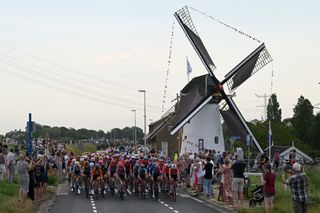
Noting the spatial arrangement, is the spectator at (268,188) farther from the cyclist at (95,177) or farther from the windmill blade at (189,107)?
the windmill blade at (189,107)

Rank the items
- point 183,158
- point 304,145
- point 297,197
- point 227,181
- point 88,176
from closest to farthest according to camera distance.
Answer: point 297,197 < point 227,181 < point 88,176 < point 183,158 < point 304,145

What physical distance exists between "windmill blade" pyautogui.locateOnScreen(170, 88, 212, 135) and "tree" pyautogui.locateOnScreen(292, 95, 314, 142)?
1594 inches

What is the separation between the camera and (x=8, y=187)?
25688 mm

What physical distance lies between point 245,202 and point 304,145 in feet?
216

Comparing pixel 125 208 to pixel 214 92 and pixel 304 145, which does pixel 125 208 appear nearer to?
pixel 214 92

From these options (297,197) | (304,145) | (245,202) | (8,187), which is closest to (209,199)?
(245,202)

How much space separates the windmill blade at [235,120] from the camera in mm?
52656

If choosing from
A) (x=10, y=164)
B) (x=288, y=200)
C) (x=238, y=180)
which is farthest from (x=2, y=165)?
(x=288, y=200)

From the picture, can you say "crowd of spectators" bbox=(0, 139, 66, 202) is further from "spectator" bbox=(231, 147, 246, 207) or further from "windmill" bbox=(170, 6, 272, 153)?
"windmill" bbox=(170, 6, 272, 153)

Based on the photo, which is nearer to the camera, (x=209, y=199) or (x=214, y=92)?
(x=209, y=199)

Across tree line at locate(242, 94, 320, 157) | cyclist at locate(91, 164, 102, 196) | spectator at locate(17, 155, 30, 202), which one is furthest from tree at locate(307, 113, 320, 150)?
spectator at locate(17, 155, 30, 202)

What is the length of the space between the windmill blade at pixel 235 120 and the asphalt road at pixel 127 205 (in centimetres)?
2298

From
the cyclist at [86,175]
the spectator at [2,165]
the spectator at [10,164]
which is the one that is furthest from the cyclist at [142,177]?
the spectator at [2,165]

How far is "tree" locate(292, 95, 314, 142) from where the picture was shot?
300ft
